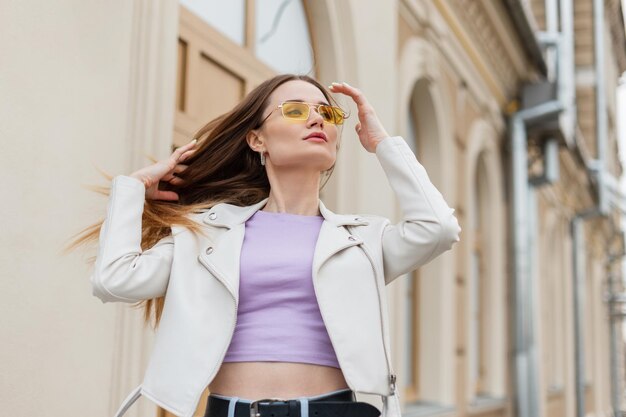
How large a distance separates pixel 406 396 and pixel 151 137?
4652 millimetres

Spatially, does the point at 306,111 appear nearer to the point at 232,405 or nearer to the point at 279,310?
the point at 279,310

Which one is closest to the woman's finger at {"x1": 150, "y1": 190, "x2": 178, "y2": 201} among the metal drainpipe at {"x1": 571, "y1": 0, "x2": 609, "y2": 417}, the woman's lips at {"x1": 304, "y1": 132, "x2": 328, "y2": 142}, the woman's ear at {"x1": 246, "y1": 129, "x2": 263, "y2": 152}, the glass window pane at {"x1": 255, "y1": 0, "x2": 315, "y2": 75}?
the woman's ear at {"x1": 246, "y1": 129, "x2": 263, "y2": 152}

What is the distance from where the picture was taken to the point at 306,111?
7.36 feet

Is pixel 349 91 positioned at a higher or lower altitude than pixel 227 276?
higher

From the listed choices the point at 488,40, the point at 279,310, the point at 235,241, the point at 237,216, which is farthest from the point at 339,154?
the point at 488,40

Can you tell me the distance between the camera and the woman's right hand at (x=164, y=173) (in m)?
2.30

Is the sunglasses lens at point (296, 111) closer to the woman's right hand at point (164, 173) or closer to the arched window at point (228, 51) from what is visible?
the woman's right hand at point (164, 173)

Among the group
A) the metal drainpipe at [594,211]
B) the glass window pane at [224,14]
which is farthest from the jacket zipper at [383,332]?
the metal drainpipe at [594,211]

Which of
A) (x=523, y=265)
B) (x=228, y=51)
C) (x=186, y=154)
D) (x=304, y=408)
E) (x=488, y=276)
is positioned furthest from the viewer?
(x=523, y=265)

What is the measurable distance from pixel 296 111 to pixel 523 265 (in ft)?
28.3

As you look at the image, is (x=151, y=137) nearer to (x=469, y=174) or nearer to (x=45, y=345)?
(x=45, y=345)

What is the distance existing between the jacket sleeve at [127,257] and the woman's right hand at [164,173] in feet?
0.26

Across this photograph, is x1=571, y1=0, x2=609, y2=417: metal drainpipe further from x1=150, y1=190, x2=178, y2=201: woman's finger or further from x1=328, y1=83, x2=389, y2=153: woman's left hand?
x1=150, y1=190, x2=178, y2=201: woman's finger

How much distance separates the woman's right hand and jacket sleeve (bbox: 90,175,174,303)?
80 millimetres
